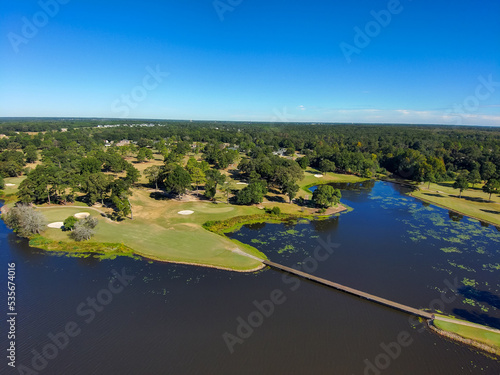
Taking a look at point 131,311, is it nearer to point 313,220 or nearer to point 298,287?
point 298,287

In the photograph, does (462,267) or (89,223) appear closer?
(462,267)

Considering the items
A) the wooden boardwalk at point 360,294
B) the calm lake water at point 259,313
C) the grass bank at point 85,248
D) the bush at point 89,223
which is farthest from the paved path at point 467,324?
the bush at point 89,223

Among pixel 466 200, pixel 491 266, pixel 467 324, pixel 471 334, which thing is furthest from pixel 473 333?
pixel 466 200

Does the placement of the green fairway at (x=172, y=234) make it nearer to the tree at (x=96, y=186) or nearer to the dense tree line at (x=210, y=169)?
the tree at (x=96, y=186)

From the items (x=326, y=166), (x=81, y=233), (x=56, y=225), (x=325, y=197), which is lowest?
(x=56, y=225)

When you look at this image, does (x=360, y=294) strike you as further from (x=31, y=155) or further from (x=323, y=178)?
(x=31, y=155)

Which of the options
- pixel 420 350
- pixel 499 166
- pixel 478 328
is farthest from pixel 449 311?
pixel 499 166

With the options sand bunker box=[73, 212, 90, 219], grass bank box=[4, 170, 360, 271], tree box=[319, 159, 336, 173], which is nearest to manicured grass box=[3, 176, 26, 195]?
grass bank box=[4, 170, 360, 271]
